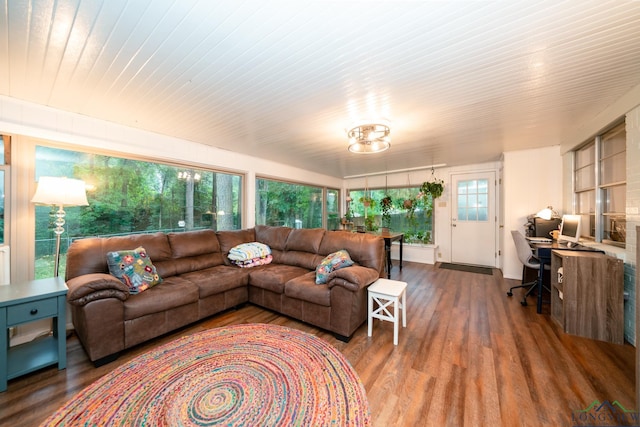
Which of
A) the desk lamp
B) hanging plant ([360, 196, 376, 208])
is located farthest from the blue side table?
the desk lamp

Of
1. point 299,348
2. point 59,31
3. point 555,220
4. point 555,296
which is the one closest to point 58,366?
point 299,348

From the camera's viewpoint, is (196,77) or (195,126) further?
(195,126)

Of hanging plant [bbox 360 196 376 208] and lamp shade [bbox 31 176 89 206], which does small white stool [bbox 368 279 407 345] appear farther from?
hanging plant [bbox 360 196 376 208]

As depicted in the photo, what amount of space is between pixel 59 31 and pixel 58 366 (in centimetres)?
241

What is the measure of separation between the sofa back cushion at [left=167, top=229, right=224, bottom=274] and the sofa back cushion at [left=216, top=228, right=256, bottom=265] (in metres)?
0.06

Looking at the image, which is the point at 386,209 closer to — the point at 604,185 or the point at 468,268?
the point at 468,268

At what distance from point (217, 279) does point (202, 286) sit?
183mm

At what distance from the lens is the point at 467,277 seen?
4203mm

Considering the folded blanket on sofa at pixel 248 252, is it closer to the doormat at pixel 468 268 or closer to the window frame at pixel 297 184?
the window frame at pixel 297 184

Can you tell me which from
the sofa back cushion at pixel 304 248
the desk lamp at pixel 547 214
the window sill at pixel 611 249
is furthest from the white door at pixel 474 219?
the sofa back cushion at pixel 304 248

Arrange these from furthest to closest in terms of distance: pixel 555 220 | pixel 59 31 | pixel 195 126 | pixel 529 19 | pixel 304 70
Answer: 1. pixel 555 220
2. pixel 195 126
3. pixel 304 70
4. pixel 59 31
5. pixel 529 19

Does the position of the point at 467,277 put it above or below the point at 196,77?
below

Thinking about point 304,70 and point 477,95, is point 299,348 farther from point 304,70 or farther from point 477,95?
point 477,95

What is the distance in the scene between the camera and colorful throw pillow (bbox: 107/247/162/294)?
2199mm
